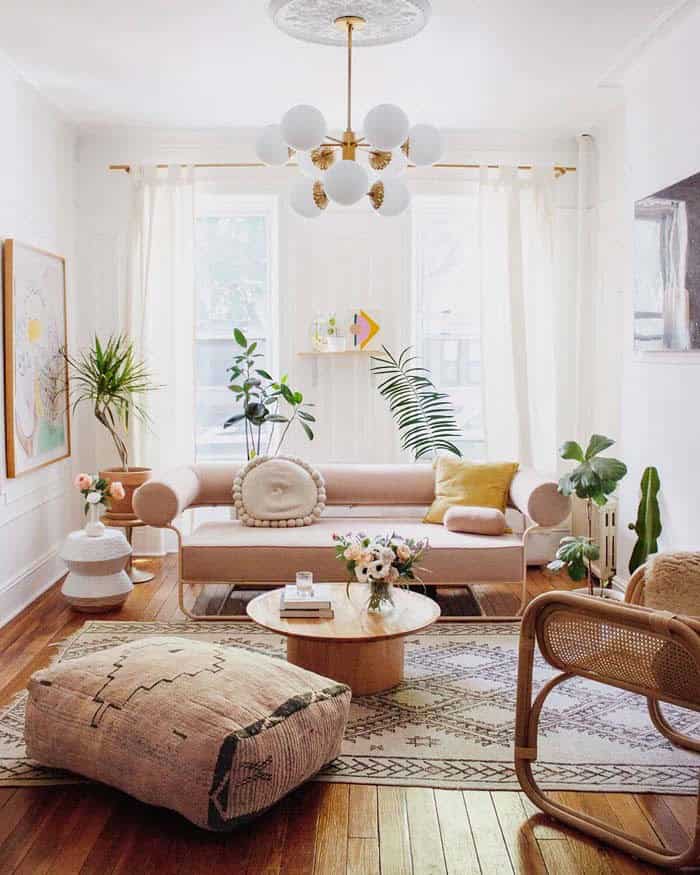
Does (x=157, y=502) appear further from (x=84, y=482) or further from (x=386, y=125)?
(x=386, y=125)

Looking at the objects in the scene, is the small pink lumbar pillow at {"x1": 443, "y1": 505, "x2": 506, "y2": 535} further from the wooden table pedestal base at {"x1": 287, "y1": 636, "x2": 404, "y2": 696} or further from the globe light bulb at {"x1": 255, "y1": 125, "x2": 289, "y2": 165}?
the globe light bulb at {"x1": 255, "y1": 125, "x2": 289, "y2": 165}

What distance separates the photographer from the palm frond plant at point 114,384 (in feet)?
18.2

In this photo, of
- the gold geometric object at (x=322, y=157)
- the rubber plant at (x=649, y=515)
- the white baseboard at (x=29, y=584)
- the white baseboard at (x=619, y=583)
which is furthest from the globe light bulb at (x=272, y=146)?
the white baseboard at (x=619, y=583)

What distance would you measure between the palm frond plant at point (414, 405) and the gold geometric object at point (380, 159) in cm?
211

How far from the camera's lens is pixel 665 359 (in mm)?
4402

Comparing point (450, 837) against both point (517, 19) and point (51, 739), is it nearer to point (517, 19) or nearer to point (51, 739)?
point (51, 739)

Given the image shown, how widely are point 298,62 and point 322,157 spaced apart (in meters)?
0.91

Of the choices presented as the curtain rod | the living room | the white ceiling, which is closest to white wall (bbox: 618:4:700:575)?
the living room

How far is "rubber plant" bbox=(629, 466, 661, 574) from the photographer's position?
14.6 feet

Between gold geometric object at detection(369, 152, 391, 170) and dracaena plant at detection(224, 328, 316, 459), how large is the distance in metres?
1.88

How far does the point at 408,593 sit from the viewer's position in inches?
164

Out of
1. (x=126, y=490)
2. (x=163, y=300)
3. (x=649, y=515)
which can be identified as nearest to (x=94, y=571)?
(x=126, y=490)

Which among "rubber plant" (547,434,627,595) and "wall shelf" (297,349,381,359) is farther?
"wall shelf" (297,349,381,359)

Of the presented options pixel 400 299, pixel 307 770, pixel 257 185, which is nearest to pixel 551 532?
pixel 400 299
